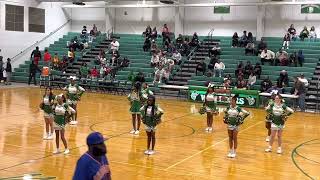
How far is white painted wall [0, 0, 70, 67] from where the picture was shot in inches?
1332

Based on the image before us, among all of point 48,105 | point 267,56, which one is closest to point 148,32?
point 267,56

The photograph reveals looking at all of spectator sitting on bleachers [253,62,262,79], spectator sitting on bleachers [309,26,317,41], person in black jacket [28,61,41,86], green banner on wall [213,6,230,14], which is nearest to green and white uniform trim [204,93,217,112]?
spectator sitting on bleachers [253,62,262,79]

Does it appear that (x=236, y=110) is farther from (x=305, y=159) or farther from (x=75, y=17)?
(x=75, y=17)

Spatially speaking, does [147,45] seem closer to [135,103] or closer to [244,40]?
[244,40]

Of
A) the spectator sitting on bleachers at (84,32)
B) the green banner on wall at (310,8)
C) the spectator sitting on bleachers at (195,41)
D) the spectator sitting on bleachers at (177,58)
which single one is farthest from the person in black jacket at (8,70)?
the green banner on wall at (310,8)

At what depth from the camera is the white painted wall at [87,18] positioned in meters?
38.8

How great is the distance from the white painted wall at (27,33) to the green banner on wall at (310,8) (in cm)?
2102

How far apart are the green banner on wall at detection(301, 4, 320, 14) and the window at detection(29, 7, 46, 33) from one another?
21.3 meters

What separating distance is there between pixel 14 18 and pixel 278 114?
27.5 metres

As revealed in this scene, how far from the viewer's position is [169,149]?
42.5ft

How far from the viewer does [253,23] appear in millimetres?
32281

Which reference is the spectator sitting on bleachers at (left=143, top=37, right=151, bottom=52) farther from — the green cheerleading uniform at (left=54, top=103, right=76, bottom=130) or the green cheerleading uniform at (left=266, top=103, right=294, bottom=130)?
the green cheerleading uniform at (left=54, top=103, right=76, bottom=130)

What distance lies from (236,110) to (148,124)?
2.46 m

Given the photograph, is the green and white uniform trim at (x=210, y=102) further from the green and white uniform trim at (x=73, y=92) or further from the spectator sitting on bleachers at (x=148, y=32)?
the spectator sitting on bleachers at (x=148, y=32)
